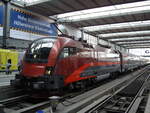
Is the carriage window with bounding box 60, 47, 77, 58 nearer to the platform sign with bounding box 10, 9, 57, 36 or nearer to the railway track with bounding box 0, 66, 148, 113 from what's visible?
the railway track with bounding box 0, 66, 148, 113

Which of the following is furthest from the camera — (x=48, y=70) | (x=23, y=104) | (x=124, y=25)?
(x=124, y=25)

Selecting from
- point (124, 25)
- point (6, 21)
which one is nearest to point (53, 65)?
point (6, 21)

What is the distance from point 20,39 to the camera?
62.4 feet

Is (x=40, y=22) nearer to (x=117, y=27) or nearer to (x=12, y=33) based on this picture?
(x=12, y=33)

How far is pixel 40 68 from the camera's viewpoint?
298 inches

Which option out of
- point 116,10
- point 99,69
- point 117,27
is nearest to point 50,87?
point 99,69

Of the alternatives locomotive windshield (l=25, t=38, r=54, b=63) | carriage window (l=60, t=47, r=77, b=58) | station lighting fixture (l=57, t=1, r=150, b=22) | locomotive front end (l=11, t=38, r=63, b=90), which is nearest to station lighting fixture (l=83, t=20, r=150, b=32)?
station lighting fixture (l=57, t=1, r=150, b=22)

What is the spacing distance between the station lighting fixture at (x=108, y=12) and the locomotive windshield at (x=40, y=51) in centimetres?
1488

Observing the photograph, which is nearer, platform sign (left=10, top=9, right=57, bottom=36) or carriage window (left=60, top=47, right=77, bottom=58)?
carriage window (left=60, top=47, right=77, bottom=58)

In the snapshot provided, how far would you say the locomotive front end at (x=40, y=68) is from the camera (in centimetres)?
718

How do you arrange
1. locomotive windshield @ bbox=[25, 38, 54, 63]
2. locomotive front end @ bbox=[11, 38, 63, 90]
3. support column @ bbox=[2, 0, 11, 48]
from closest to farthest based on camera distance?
locomotive front end @ bbox=[11, 38, 63, 90] → locomotive windshield @ bbox=[25, 38, 54, 63] → support column @ bbox=[2, 0, 11, 48]

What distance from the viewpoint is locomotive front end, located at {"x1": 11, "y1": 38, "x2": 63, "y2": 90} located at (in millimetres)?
7183

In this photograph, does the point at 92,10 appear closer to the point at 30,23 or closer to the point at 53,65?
the point at 30,23

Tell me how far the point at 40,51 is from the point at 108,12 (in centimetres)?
1723
